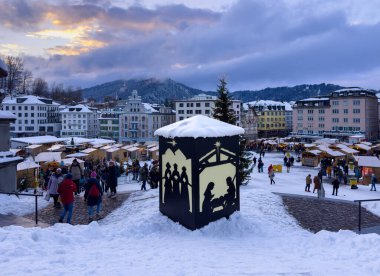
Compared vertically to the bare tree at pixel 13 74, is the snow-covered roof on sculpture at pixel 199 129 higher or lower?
lower

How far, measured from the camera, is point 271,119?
394 feet

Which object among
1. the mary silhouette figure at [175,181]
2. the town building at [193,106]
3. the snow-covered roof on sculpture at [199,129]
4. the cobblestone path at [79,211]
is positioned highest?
the town building at [193,106]

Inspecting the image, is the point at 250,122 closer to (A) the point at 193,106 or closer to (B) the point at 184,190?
(A) the point at 193,106

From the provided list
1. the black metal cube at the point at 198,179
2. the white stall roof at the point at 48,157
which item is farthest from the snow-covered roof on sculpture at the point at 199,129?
the white stall roof at the point at 48,157

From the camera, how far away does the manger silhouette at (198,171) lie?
9867 millimetres

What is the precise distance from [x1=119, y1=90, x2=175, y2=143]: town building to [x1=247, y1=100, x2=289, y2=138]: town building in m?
34.6

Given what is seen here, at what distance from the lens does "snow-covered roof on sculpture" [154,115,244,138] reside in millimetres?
9867

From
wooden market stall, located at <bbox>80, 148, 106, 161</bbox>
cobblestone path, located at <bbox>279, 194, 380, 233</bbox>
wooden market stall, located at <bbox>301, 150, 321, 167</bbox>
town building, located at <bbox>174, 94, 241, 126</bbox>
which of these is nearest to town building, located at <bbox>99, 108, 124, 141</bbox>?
town building, located at <bbox>174, 94, 241, 126</bbox>

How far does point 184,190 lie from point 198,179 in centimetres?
62

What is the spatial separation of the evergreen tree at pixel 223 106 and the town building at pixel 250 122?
8380 cm

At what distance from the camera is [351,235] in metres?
9.19

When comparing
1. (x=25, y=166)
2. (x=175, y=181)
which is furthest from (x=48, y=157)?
(x=175, y=181)

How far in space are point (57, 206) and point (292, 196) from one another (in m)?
10.1

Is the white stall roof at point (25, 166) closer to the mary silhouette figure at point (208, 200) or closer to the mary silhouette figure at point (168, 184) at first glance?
the mary silhouette figure at point (168, 184)
